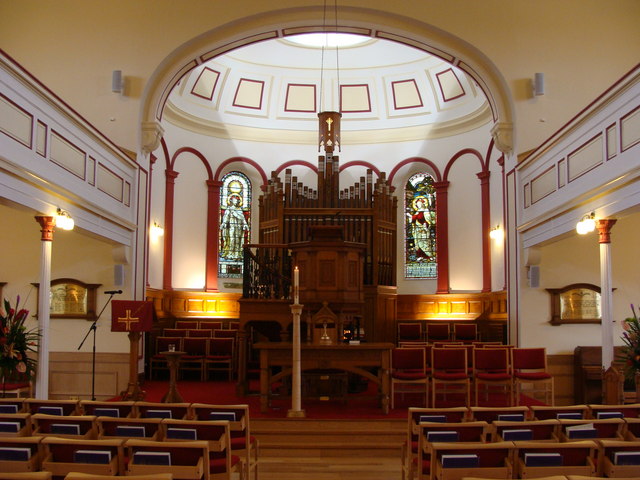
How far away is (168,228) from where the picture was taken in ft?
51.8

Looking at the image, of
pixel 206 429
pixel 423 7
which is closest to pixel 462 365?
pixel 206 429

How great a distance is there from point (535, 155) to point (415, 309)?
623 cm

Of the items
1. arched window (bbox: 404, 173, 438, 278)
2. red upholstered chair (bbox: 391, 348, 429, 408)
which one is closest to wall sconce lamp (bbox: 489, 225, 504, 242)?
arched window (bbox: 404, 173, 438, 278)

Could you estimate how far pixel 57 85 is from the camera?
38.4 feet

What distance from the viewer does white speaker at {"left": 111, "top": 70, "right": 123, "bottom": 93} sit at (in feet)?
38.4

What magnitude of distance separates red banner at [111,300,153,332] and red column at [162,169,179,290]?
21.5 ft

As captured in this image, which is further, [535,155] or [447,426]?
[535,155]

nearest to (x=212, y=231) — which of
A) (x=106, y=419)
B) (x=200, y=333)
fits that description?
(x=200, y=333)

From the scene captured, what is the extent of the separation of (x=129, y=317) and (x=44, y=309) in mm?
1074

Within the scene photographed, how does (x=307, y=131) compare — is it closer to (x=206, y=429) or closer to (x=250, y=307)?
(x=250, y=307)

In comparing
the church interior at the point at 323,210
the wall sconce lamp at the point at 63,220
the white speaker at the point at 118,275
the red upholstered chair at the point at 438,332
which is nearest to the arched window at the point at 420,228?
the church interior at the point at 323,210

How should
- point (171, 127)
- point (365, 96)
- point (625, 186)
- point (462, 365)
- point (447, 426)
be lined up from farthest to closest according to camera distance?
point (365, 96)
point (171, 127)
point (462, 365)
point (625, 186)
point (447, 426)

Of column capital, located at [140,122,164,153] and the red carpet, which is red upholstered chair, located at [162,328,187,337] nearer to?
the red carpet

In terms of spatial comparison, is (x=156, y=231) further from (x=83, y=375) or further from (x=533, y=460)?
(x=533, y=460)
